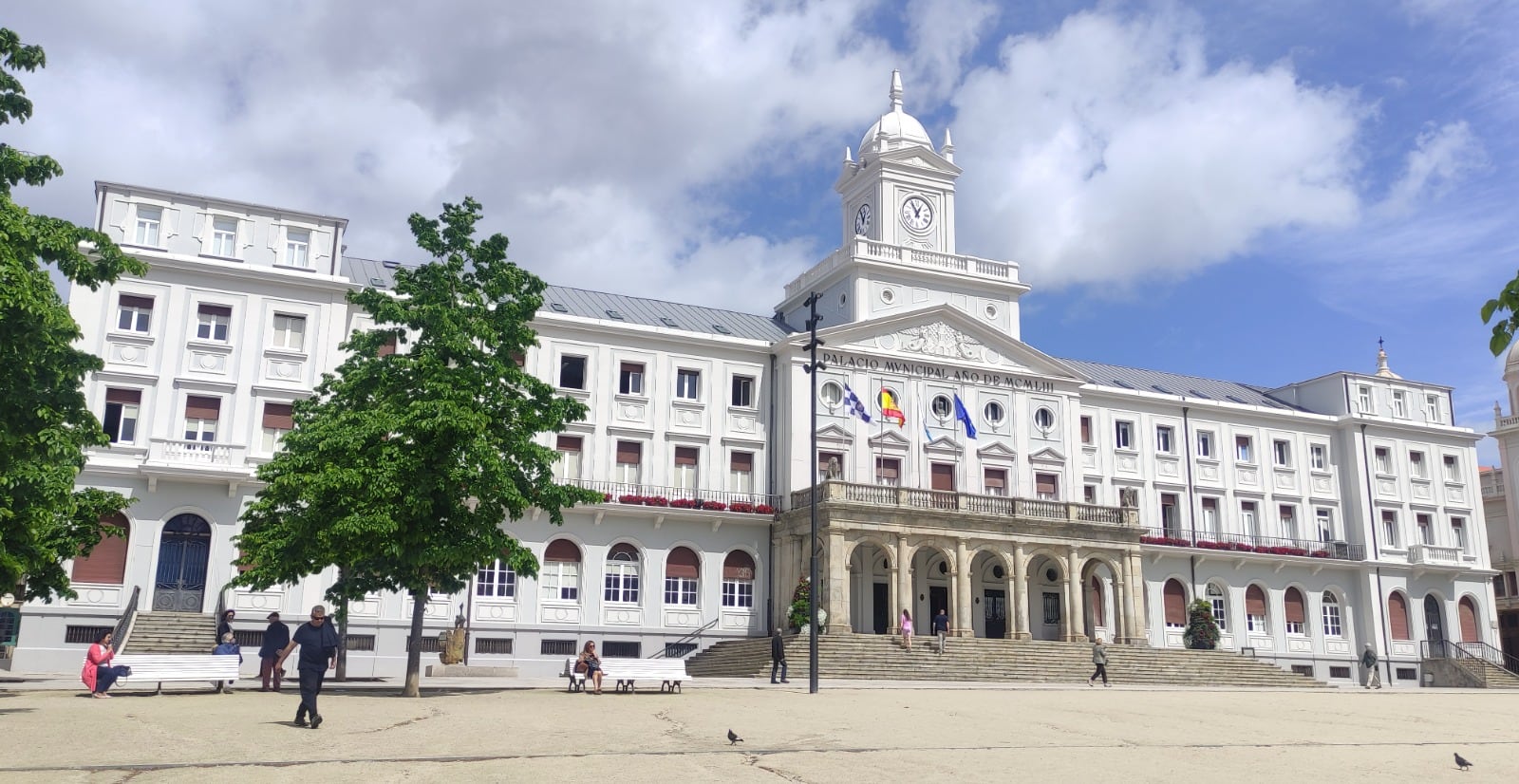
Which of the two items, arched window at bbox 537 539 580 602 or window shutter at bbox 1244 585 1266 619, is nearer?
arched window at bbox 537 539 580 602

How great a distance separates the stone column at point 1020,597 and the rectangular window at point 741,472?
913 cm

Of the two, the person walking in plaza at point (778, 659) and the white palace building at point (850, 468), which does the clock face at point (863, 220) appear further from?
the person walking in plaza at point (778, 659)

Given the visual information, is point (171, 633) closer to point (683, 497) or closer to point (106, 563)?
point (106, 563)

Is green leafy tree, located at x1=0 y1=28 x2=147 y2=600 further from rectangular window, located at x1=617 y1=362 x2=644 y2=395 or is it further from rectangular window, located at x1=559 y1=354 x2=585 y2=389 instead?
rectangular window, located at x1=617 y1=362 x2=644 y2=395

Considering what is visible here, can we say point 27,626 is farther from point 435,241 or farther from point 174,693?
point 435,241

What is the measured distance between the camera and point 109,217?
34.8m

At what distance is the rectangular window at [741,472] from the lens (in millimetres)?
41438

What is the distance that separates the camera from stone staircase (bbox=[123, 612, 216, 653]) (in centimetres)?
3080

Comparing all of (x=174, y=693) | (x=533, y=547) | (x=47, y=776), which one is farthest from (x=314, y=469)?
(x=533, y=547)

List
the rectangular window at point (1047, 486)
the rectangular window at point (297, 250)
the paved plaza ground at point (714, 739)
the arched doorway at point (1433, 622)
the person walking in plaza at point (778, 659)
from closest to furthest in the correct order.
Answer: the paved plaza ground at point (714, 739), the person walking in plaza at point (778, 659), the rectangular window at point (297, 250), the rectangular window at point (1047, 486), the arched doorway at point (1433, 622)

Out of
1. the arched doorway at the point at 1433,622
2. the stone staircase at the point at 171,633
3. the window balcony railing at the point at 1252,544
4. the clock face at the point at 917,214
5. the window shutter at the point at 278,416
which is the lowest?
the stone staircase at the point at 171,633

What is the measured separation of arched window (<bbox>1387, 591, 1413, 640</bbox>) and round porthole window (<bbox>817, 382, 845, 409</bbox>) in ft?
84.7

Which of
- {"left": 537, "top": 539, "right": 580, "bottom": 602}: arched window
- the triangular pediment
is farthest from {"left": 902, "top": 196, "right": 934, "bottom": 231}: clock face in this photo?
{"left": 537, "top": 539, "right": 580, "bottom": 602}: arched window

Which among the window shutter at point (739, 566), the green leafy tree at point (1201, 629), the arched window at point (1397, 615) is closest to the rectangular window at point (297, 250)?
the window shutter at point (739, 566)
